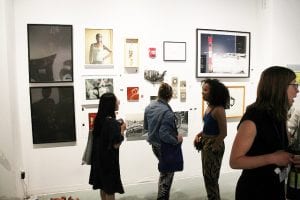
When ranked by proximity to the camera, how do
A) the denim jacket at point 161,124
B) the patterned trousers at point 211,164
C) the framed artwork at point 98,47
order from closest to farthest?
the patterned trousers at point 211,164, the denim jacket at point 161,124, the framed artwork at point 98,47

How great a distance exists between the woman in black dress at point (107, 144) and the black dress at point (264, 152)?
1425 mm

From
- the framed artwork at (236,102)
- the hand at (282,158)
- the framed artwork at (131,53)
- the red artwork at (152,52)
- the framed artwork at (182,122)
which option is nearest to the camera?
the hand at (282,158)

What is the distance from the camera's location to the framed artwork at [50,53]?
3.52 metres

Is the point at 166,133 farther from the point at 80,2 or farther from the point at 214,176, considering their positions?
the point at 80,2

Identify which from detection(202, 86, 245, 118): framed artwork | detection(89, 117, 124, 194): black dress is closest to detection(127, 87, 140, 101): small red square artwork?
A: detection(89, 117, 124, 194): black dress

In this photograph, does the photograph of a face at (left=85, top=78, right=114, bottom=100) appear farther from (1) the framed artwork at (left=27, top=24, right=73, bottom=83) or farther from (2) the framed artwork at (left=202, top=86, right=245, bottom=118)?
(2) the framed artwork at (left=202, top=86, right=245, bottom=118)

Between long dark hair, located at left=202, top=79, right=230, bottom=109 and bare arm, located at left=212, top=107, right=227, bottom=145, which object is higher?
long dark hair, located at left=202, top=79, right=230, bottom=109

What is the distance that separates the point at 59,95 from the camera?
12.0 ft

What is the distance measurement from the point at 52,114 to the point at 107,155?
48.2 inches

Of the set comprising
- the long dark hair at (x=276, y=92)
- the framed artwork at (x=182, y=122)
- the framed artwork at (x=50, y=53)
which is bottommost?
the framed artwork at (x=182, y=122)

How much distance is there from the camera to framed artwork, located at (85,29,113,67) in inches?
147

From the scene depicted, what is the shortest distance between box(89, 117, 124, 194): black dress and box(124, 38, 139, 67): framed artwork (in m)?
1.31

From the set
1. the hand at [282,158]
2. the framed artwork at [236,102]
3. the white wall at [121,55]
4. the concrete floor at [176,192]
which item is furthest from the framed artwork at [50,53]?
the hand at [282,158]

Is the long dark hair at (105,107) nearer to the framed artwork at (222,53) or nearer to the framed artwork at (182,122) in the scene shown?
the framed artwork at (182,122)
